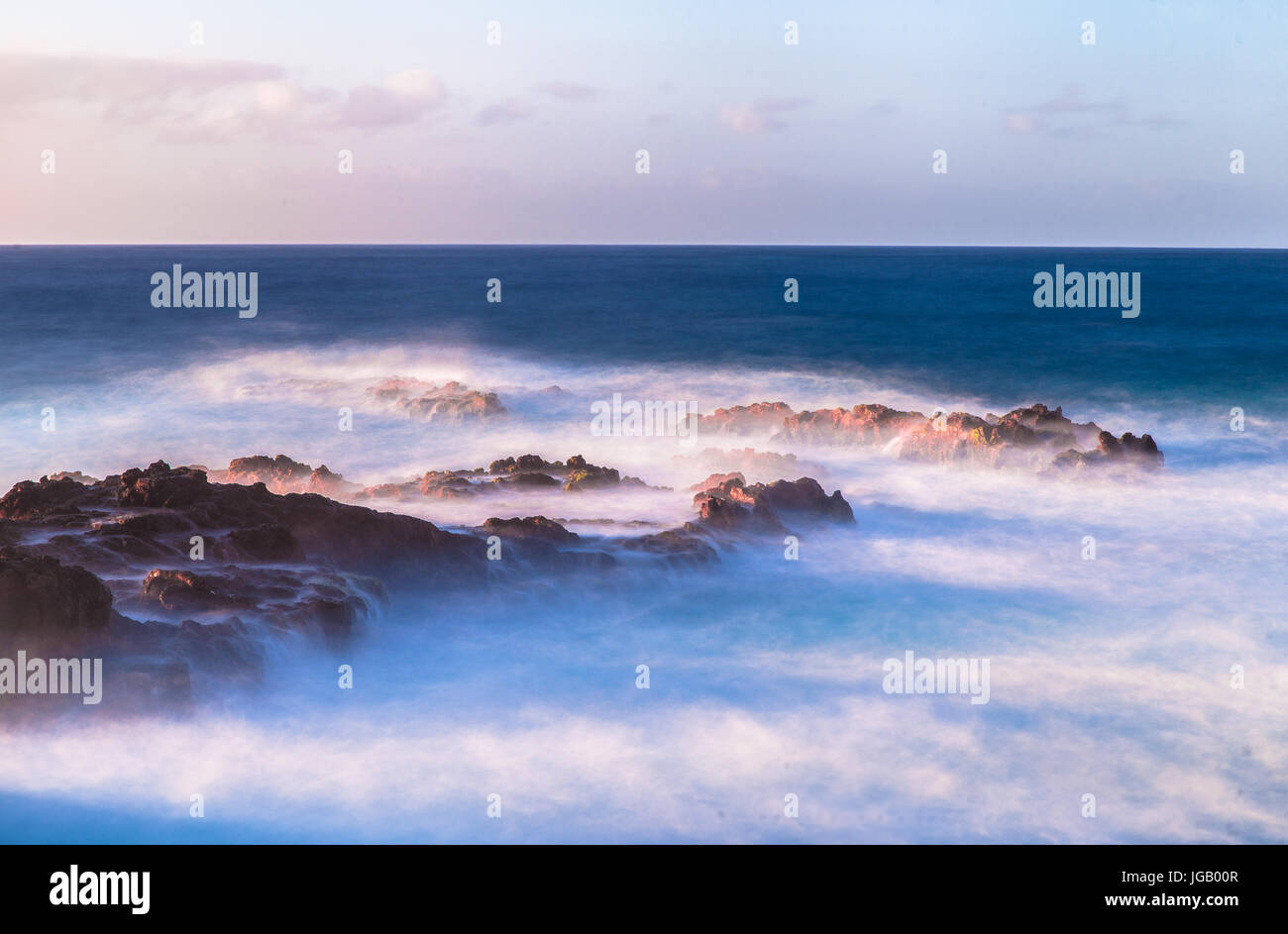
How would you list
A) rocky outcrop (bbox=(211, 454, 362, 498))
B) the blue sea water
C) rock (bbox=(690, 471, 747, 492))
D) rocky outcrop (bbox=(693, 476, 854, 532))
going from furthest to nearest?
rocky outcrop (bbox=(211, 454, 362, 498)), rock (bbox=(690, 471, 747, 492)), rocky outcrop (bbox=(693, 476, 854, 532)), the blue sea water

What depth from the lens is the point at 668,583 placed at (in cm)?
1109

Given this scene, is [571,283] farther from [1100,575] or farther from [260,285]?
Answer: [1100,575]

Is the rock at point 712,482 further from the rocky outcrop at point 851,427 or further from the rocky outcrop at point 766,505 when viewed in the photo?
the rocky outcrop at point 851,427

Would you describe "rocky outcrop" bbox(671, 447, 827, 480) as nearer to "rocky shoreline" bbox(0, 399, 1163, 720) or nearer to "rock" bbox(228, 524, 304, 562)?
"rocky shoreline" bbox(0, 399, 1163, 720)

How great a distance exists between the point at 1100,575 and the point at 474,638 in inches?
277

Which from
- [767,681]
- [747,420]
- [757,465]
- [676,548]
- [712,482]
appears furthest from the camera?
[747,420]

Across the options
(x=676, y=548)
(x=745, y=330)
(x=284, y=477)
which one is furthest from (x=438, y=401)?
(x=745, y=330)

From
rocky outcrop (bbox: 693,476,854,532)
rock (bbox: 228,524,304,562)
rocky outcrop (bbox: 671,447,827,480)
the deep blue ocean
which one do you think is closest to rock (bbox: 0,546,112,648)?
rock (bbox: 228,524,304,562)

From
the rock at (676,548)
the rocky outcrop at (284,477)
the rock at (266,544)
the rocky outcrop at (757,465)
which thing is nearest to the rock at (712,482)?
the rocky outcrop at (757,465)

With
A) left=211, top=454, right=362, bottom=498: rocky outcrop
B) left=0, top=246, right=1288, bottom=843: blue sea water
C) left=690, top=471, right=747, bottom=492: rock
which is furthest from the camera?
left=211, top=454, right=362, bottom=498: rocky outcrop

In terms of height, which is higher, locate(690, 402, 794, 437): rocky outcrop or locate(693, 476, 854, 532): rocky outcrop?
locate(690, 402, 794, 437): rocky outcrop

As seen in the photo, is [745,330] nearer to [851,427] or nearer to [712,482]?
[851,427]

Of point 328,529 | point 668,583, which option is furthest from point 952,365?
point 328,529
